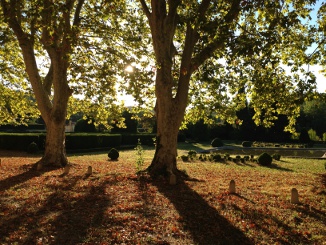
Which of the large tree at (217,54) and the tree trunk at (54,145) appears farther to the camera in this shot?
the tree trunk at (54,145)

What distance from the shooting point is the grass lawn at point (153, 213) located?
215 inches

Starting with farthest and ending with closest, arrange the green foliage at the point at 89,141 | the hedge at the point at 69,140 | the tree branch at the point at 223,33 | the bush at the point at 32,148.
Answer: the green foliage at the point at 89,141 → the hedge at the point at 69,140 → the bush at the point at 32,148 → the tree branch at the point at 223,33

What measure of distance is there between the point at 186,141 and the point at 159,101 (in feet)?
113

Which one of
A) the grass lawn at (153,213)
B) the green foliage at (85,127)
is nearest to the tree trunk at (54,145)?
the grass lawn at (153,213)

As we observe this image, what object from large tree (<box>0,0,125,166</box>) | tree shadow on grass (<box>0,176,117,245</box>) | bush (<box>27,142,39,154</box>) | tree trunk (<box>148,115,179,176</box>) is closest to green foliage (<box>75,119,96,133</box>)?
bush (<box>27,142,39,154</box>)

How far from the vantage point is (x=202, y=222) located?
6.33 meters

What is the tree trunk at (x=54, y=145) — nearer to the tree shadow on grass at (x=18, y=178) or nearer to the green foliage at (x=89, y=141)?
the tree shadow on grass at (x=18, y=178)

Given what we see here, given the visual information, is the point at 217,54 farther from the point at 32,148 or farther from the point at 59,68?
the point at 32,148

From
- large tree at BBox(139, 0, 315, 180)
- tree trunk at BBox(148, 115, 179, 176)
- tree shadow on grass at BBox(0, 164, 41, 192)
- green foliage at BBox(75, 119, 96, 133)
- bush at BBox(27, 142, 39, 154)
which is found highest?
large tree at BBox(139, 0, 315, 180)

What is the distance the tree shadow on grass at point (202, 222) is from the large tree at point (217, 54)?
264 cm

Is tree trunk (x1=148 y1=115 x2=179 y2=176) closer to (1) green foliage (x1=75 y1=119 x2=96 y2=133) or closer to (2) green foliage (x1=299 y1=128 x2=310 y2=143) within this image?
(1) green foliage (x1=75 y1=119 x2=96 y2=133)

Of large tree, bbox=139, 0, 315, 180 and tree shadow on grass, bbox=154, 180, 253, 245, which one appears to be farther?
large tree, bbox=139, 0, 315, 180

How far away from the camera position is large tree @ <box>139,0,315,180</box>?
8.88 m

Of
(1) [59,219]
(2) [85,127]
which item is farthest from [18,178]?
(2) [85,127]
